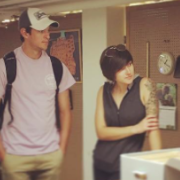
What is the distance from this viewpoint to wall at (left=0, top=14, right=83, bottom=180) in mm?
2203

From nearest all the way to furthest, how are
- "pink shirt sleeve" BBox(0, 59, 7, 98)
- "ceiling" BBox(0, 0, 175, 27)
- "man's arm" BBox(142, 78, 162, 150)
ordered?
"man's arm" BBox(142, 78, 162, 150)
"pink shirt sleeve" BBox(0, 59, 7, 98)
"ceiling" BBox(0, 0, 175, 27)

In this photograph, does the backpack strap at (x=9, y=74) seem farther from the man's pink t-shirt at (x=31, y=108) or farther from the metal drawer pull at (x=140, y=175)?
the metal drawer pull at (x=140, y=175)

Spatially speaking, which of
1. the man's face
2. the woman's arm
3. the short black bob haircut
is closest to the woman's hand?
the woman's arm

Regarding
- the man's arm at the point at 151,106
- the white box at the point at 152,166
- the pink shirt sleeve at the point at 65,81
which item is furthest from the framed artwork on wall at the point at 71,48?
the white box at the point at 152,166

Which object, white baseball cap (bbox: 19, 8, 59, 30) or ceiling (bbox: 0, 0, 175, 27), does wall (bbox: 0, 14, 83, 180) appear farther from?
white baseball cap (bbox: 19, 8, 59, 30)

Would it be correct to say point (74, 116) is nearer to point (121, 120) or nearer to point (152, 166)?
point (121, 120)

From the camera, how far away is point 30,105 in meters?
1.79

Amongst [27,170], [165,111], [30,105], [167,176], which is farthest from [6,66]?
[167,176]

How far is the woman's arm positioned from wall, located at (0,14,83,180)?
1.54 ft

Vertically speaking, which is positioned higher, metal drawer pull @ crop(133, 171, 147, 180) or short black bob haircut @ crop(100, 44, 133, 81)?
short black bob haircut @ crop(100, 44, 133, 81)

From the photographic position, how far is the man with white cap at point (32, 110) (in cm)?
179

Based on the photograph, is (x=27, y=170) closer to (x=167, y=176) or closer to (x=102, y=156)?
(x=102, y=156)

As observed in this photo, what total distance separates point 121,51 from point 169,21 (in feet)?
1.90

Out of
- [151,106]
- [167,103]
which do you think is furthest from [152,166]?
[167,103]
